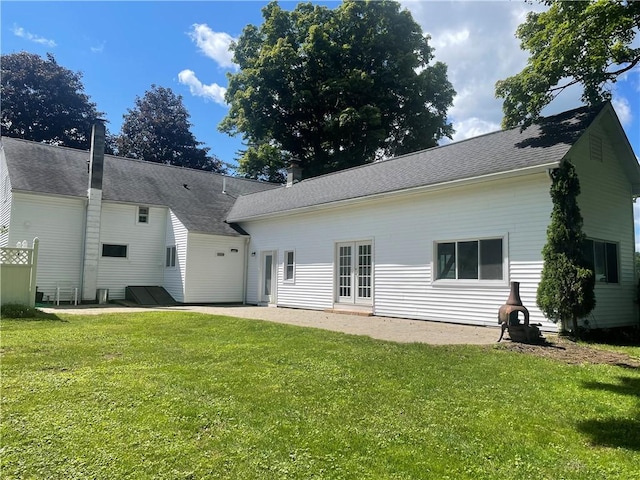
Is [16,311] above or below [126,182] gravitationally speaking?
below

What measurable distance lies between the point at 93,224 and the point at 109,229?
0.93 meters

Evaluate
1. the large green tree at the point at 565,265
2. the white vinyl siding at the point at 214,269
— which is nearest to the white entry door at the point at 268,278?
the white vinyl siding at the point at 214,269

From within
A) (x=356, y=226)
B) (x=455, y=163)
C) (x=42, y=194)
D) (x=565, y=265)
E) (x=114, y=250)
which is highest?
(x=455, y=163)

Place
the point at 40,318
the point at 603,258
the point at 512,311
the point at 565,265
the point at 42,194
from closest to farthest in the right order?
the point at 512,311 < the point at 565,265 < the point at 40,318 < the point at 603,258 < the point at 42,194

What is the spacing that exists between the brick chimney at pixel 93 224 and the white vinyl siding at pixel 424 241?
23.5ft

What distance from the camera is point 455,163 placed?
38.5 ft

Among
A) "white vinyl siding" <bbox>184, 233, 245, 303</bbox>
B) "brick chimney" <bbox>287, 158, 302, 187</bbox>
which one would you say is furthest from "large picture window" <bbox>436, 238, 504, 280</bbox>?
"brick chimney" <bbox>287, 158, 302, 187</bbox>

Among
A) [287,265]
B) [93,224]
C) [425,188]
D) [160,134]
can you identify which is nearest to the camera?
[425,188]

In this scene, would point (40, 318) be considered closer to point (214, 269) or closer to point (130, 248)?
point (214, 269)

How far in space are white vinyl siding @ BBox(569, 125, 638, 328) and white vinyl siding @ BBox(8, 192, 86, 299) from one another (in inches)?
671

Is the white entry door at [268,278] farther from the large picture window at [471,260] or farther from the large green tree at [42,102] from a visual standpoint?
the large green tree at [42,102]

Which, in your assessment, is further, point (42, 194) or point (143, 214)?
point (143, 214)

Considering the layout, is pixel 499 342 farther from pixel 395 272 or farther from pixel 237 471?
pixel 237 471

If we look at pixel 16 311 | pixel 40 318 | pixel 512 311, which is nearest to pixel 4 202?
pixel 16 311
